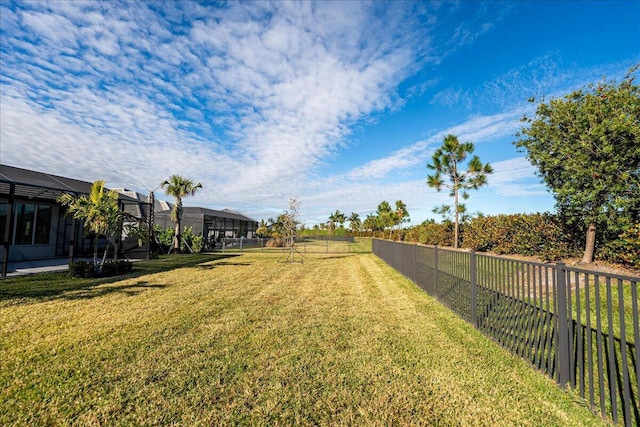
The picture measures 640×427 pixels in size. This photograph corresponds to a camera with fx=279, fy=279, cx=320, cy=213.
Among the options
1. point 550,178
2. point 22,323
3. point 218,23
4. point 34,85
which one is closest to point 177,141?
point 34,85

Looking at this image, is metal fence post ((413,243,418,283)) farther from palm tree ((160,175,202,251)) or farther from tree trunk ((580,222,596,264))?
palm tree ((160,175,202,251))

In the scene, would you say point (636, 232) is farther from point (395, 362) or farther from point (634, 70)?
point (395, 362)

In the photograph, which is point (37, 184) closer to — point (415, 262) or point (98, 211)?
point (98, 211)

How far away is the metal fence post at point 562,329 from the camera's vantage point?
2.89 meters

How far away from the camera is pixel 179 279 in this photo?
927 centimetres

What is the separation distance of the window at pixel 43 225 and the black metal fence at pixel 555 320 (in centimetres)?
1676

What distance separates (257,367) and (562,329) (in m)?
3.36

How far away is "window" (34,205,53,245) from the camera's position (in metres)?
→ 12.8

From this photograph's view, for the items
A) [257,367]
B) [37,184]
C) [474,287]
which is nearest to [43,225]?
[37,184]

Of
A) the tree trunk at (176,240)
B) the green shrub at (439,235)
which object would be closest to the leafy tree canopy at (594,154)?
the green shrub at (439,235)

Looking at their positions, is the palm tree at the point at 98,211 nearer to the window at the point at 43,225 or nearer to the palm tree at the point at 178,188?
the window at the point at 43,225

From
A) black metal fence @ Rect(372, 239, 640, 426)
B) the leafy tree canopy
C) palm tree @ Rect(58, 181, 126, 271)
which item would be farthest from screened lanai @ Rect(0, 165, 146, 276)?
the leafy tree canopy

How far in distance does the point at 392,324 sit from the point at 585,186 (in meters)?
8.75

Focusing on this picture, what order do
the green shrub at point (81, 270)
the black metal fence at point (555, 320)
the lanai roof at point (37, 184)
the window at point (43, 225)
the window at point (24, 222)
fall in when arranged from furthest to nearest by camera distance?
the window at point (43, 225)
the window at point (24, 222)
the lanai roof at point (37, 184)
the green shrub at point (81, 270)
the black metal fence at point (555, 320)
